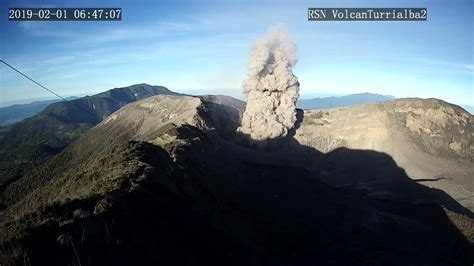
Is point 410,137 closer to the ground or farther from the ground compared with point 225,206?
farther from the ground

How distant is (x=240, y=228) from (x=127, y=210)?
19.5 metres

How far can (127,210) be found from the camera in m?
29.7

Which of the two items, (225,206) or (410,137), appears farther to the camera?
(410,137)

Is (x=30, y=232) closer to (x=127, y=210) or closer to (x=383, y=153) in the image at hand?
(x=127, y=210)

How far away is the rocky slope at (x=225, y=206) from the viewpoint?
25.6 meters

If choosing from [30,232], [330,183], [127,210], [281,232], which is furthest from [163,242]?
[330,183]

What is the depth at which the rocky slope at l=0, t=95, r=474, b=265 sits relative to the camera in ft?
84.0

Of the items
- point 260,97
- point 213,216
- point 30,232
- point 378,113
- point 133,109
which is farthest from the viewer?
point 133,109

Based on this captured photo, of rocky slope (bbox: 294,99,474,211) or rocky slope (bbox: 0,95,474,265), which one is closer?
rocky slope (bbox: 0,95,474,265)

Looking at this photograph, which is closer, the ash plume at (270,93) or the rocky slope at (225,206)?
the rocky slope at (225,206)

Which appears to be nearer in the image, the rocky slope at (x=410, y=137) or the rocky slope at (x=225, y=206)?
the rocky slope at (x=225, y=206)

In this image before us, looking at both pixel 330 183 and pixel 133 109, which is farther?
pixel 133 109

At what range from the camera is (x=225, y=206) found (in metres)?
52.8

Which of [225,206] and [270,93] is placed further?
[270,93]
